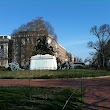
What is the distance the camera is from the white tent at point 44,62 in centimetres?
4825

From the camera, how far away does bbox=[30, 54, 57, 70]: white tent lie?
158 ft

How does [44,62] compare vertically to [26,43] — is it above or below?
below

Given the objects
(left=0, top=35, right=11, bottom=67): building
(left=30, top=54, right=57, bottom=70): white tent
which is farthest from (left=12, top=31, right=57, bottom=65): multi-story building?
(left=30, top=54, right=57, bottom=70): white tent

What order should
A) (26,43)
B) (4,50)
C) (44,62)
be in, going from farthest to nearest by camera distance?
(4,50)
(26,43)
(44,62)

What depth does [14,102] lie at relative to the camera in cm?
1127

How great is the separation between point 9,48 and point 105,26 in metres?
48.6

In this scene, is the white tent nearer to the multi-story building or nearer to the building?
the multi-story building

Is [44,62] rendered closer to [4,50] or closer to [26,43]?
[26,43]

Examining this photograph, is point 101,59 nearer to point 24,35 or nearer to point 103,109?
point 24,35

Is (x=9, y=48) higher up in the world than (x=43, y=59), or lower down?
higher up

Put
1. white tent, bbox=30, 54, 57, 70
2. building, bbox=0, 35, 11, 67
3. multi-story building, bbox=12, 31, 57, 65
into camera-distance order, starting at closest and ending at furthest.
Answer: white tent, bbox=30, 54, 57, 70 < multi-story building, bbox=12, 31, 57, 65 < building, bbox=0, 35, 11, 67

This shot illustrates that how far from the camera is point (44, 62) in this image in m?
48.7

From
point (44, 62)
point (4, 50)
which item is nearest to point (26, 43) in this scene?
point (4, 50)

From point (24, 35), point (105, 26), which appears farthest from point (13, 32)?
point (105, 26)
